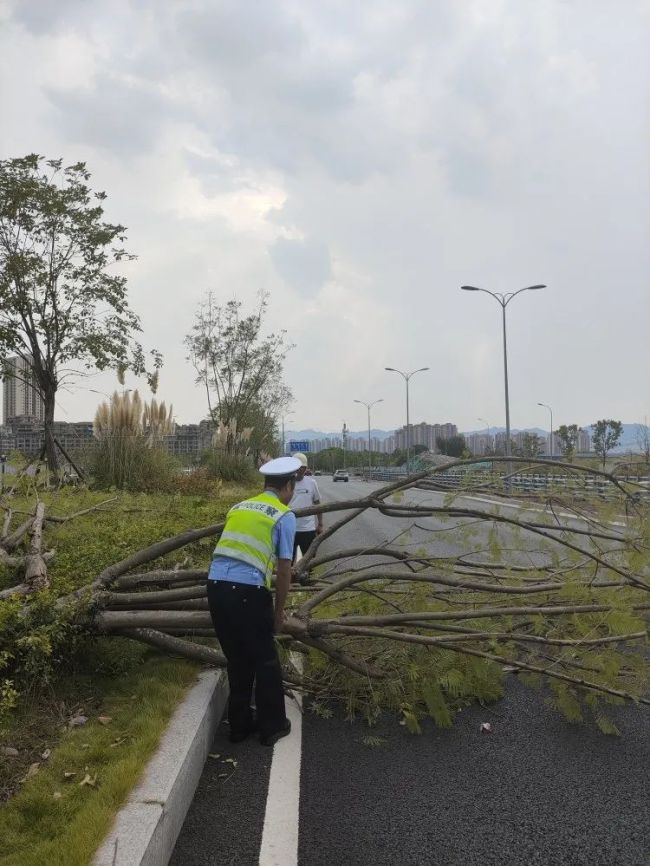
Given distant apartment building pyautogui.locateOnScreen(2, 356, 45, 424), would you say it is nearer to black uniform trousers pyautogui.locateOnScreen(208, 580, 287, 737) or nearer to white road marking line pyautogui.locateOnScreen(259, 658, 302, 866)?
black uniform trousers pyautogui.locateOnScreen(208, 580, 287, 737)

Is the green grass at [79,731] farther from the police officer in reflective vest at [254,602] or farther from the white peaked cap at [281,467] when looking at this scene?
the white peaked cap at [281,467]

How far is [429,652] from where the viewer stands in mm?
4395

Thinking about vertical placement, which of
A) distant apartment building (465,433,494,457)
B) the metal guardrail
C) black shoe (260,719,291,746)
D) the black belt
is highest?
distant apartment building (465,433,494,457)

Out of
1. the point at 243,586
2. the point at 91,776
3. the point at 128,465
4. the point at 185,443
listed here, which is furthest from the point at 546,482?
the point at 185,443

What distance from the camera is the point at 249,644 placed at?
389 cm

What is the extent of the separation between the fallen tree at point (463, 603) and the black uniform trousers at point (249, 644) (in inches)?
13.9

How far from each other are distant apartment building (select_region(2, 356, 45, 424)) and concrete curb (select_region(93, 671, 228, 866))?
42.7ft

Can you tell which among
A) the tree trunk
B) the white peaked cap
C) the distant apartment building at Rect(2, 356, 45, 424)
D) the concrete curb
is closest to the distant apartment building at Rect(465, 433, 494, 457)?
the white peaked cap

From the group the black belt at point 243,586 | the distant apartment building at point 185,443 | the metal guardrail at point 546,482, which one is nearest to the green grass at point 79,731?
the black belt at point 243,586

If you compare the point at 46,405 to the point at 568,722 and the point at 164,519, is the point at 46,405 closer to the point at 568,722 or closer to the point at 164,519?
the point at 164,519

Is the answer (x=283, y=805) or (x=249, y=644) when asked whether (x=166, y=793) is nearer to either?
(x=283, y=805)

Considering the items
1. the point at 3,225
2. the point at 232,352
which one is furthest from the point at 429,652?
the point at 232,352

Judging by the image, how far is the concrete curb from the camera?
8.20ft

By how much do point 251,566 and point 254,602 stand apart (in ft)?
0.66
